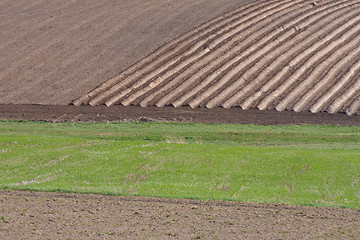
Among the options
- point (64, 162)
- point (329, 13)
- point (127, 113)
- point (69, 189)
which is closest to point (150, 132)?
point (127, 113)

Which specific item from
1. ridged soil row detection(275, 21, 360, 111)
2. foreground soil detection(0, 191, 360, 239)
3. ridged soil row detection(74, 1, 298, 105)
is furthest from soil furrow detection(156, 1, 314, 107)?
foreground soil detection(0, 191, 360, 239)

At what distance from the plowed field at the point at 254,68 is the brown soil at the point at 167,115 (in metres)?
0.85

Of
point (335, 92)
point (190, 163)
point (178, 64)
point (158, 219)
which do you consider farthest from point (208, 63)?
point (158, 219)

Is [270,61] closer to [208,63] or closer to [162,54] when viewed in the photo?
[208,63]

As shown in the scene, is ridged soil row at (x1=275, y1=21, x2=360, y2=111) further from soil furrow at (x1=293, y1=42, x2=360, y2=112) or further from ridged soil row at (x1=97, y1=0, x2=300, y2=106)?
ridged soil row at (x1=97, y1=0, x2=300, y2=106)

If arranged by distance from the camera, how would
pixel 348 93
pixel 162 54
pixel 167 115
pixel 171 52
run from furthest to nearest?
1. pixel 171 52
2. pixel 162 54
3. pixel 348 93
4. pixel 167 115

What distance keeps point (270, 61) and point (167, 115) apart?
10.5m

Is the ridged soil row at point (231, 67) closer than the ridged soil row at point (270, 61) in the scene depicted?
Yes

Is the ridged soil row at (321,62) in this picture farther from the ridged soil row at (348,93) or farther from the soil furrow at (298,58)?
the ridged soil row at (348,93)

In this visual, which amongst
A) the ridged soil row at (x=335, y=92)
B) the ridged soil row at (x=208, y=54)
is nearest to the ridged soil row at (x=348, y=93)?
the ridged soil row at (x=335, y=92)

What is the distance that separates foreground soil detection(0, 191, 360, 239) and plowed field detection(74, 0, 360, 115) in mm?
15517

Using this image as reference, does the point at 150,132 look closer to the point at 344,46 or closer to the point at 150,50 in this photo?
the point at 150,50

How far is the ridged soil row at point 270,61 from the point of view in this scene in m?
32.2

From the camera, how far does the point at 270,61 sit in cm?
3612
